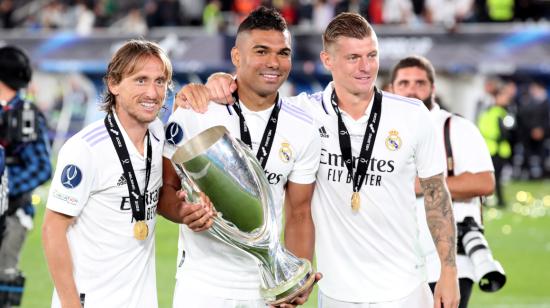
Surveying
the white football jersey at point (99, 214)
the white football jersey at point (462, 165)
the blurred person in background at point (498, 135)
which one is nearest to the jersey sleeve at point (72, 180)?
the white football jersey at point (99, 214)

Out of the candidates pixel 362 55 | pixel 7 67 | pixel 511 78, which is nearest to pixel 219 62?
pixel 511 78

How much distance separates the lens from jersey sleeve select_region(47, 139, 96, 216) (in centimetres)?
476

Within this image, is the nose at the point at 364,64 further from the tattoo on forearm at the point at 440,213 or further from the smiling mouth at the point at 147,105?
the smiling mouth at the point at 147,105

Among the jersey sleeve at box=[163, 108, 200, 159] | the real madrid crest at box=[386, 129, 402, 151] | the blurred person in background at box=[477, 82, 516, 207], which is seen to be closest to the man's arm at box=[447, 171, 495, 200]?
the real madrid crest at box=[386, 129, 402, 151]

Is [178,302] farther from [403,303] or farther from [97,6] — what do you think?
[97,6]

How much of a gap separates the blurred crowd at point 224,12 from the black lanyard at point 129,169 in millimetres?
17070

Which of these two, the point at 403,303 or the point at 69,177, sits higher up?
the point at 69,177

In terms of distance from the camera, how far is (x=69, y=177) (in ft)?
15.6

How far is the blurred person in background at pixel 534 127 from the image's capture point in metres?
21.8

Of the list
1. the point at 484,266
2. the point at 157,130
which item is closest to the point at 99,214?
the point at 157,130

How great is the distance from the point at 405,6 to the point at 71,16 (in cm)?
941

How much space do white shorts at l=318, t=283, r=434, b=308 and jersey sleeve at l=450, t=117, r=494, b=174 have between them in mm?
1138

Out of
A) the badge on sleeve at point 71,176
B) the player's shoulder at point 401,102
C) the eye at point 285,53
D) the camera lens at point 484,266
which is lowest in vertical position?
the camera lens at point 484,266

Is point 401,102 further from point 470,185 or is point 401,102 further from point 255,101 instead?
point 470,185
